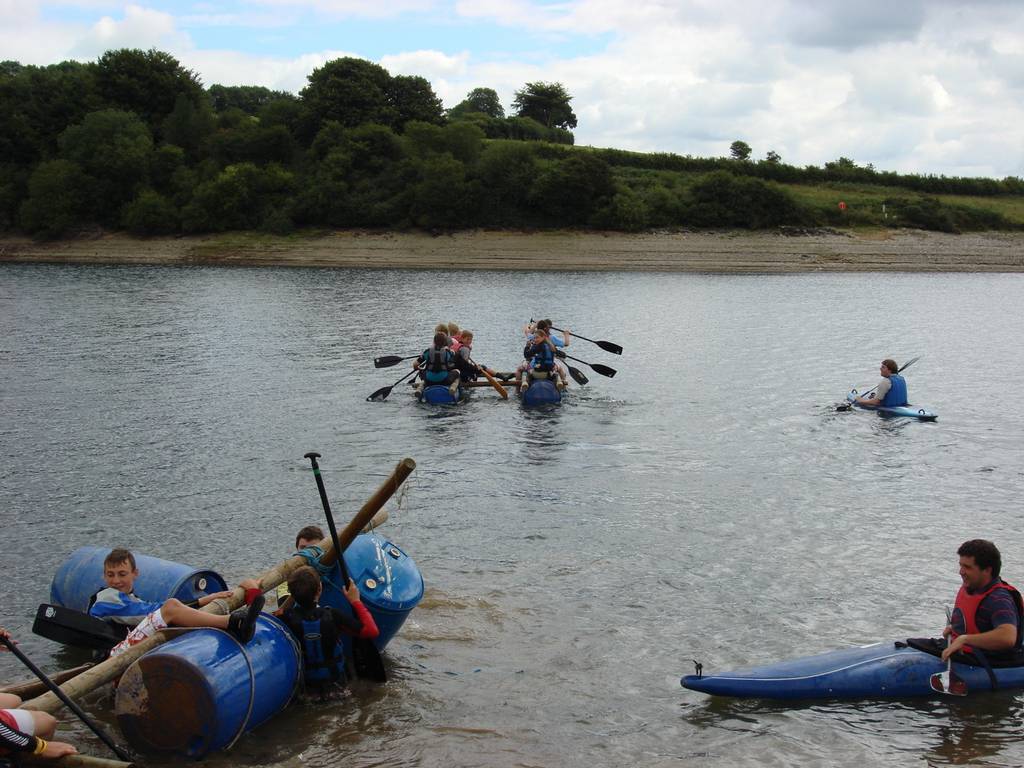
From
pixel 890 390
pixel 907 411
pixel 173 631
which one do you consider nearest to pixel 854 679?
pixel 173 631

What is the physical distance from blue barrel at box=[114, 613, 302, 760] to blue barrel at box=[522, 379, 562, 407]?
1358cm

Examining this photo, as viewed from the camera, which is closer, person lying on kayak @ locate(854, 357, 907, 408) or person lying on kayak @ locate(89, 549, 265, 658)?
person lying on kayak @ locate(89, 549, 265, 658)

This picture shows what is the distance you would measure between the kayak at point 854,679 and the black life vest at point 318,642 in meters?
2.86

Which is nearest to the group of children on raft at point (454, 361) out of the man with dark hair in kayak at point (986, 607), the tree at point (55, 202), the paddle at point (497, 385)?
the paddle at point (497, 385)

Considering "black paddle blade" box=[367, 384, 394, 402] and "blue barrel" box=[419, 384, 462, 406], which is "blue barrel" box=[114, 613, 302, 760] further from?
"black paddle blade" box=[367, 384, 394, 402]

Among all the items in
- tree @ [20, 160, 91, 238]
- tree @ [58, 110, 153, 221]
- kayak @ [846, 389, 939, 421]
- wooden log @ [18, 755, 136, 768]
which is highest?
tree @ [58, 110, 153, 221]

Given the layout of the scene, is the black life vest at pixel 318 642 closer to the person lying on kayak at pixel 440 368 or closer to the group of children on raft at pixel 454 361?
the group of children on raft at pixel 454 361

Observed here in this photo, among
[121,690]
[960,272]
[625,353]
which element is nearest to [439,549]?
[121,690]

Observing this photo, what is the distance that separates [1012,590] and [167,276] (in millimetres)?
50666

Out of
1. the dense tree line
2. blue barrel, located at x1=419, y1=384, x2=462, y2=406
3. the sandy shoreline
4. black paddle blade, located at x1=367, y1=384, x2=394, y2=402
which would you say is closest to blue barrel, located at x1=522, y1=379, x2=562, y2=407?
blue barrel, located at x1=419, y1=384, x2=462, y2=406

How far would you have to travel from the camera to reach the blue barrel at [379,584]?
8.15m

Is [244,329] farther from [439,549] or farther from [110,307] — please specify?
[439,549]

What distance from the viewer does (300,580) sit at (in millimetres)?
7613

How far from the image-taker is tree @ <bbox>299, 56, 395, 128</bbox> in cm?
7962
